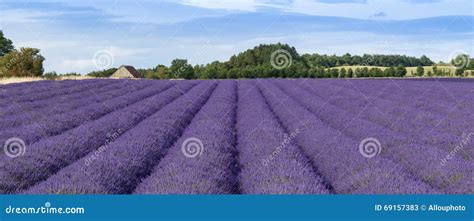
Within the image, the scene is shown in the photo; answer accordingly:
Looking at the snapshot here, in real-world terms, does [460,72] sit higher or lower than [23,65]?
lower

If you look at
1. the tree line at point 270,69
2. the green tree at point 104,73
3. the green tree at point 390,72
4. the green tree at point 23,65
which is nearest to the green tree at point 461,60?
the tree line at point 270,69

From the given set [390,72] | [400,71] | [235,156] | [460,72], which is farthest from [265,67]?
[235,156]

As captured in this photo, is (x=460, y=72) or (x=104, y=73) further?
(x=104, y=73)

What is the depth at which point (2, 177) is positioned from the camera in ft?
17.1

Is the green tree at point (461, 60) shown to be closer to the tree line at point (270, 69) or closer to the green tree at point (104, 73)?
the tree line at point (270, 69)

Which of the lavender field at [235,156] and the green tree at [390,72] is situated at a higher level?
the lavender field at [235,156]

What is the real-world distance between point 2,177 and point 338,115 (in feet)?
23.9

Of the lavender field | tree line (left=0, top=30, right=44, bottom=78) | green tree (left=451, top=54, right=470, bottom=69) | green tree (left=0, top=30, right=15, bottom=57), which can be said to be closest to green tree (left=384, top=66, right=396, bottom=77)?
green tree (left=451, top=54, right=470, bottom=69)

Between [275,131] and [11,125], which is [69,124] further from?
Answer: [275,131]

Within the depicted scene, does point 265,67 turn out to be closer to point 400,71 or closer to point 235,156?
point 400,71

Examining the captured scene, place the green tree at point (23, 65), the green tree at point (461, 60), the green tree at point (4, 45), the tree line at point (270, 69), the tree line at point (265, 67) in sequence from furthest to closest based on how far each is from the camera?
the green tree at point (4, 45) → the tree line at point (270, 69) → the tree line at point (265, 67) → the green tree at point (23, 65) → the green tree at point (461, 60)

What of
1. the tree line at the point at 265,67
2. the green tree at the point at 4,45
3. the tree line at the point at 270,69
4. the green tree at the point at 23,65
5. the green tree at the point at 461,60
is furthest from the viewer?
the green tree at the point at 4,45

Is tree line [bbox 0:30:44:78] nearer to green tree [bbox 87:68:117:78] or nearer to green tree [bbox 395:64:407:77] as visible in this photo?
green tree [bbox 87:68:117:78]

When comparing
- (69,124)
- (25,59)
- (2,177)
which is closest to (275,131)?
(69,124)
